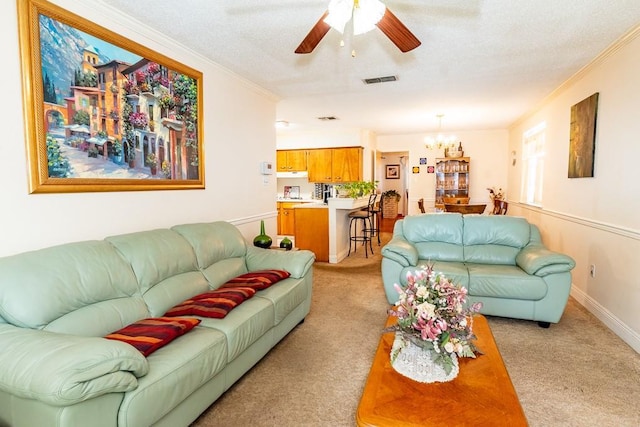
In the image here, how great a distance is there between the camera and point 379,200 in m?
7.66

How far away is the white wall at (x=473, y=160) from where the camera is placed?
7375 mm

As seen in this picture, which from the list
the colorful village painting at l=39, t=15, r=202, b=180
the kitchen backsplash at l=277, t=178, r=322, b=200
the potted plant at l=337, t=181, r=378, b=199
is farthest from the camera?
the kitchen backsplash at l=277, t=178, r=322, b=200

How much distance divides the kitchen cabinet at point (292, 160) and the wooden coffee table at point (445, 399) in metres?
6.20

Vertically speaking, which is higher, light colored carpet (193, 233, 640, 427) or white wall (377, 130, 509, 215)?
white wall (377, 130, 509, 215)

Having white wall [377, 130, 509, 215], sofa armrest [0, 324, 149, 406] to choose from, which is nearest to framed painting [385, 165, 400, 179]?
white wall [377, 130, 509, 215]

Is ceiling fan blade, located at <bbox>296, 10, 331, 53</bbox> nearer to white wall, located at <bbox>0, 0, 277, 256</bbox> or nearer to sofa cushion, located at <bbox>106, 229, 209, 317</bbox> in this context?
white wall, located at <bbox>0, 0, 277, 256</bbox>

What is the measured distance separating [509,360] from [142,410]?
2.38 metres

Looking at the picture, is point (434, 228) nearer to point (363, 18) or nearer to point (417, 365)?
point (417, 365)

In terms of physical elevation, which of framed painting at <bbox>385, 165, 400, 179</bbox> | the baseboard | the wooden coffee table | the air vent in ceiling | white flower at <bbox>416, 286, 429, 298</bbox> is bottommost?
the baseboard

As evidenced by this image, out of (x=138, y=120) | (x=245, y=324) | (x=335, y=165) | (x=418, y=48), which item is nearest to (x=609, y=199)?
(x=418, y=48)

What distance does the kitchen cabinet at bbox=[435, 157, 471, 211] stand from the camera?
7.47 meters

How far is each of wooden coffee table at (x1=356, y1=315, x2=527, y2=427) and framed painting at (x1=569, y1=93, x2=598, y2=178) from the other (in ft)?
8.83

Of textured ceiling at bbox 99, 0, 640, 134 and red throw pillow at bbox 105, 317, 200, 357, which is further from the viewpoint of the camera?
textured ceiling at bbox 99, 0, 640, 134

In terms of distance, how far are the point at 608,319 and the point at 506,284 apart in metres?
0.96
